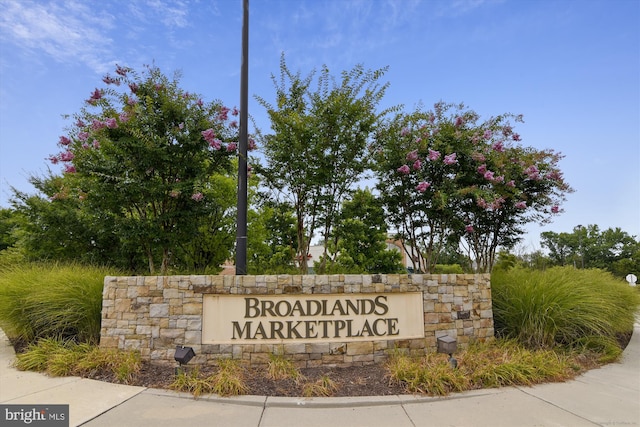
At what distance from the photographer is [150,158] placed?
7102 millimetres

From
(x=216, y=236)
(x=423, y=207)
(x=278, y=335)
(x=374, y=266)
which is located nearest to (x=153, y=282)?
(x=278, y=335)

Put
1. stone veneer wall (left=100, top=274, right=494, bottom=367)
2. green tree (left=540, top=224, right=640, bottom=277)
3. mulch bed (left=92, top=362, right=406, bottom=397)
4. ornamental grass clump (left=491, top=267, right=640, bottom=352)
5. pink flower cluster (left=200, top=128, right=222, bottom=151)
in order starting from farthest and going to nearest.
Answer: green tree (left=540, top=224, right=640, bottom=277), pink flower cluster (left=200, top=128, right=222, bottom=151), ornamental grass clump (left=491, top=267, right=640, bottom=352), stone veneer wall (left=100, top=274, right=494, bottom=367), mulch bed (left=92, top=362, right=406, bottom=397)

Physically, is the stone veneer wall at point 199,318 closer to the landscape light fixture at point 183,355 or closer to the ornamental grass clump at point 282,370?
the ornamental grass clump at point 282,370

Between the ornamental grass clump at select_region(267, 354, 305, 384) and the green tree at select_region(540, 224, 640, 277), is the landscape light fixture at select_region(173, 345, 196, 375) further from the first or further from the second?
the green tree at select_region(540, 224, 640, 277)

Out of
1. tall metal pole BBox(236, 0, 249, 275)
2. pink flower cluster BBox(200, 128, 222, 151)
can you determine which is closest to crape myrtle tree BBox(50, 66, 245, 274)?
pink flower cluster BBox(200, 128, 222, 151)

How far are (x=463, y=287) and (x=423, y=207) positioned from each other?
296cm

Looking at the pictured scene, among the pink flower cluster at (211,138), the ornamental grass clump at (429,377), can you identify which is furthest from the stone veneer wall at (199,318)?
the pink flower cluster at (211,138)

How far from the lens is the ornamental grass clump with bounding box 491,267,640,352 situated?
20.4 ft

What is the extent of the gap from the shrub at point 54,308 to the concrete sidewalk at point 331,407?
1016mm

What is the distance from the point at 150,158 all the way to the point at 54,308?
9.73 feet

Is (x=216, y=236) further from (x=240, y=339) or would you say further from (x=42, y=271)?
(x=240, y=339)
